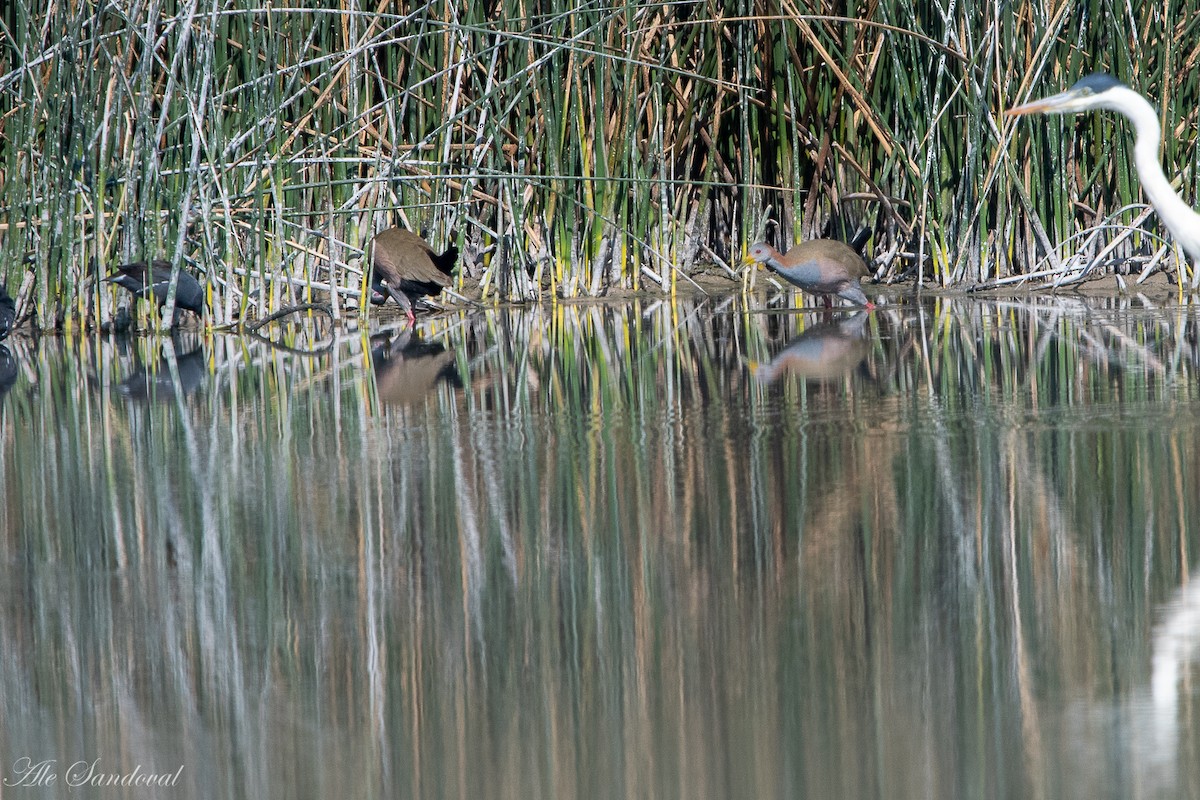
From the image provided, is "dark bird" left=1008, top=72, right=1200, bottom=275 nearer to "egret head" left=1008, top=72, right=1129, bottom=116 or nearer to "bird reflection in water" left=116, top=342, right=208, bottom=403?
"egret head" left=1008, top=72, right=1129, bottom=116

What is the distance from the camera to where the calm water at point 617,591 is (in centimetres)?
202

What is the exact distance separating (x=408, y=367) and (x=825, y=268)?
2.82m

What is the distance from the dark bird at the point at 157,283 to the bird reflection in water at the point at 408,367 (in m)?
0.92

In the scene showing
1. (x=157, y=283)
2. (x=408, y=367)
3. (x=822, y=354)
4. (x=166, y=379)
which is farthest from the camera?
(x=157, y=283)

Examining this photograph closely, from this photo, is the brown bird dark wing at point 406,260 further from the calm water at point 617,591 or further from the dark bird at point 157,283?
the calm water at point 617,591

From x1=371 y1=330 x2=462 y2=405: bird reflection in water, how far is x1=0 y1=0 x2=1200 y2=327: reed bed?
0.87 m

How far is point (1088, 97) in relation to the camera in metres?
5.36

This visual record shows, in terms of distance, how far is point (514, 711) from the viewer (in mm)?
2184

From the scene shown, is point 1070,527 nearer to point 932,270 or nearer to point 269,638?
point 269,638

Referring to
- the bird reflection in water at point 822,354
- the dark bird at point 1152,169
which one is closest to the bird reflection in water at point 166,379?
the bird reflection in water at point 822,354

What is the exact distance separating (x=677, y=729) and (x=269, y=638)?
2.53ft

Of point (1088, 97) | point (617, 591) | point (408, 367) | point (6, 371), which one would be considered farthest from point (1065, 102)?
point (6, 371)
